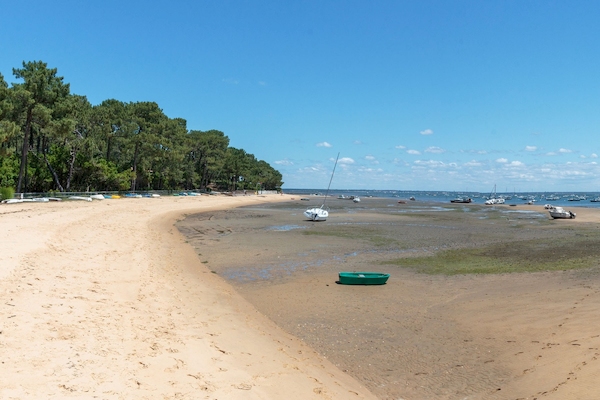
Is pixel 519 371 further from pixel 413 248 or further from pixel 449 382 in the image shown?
pixel 413 248

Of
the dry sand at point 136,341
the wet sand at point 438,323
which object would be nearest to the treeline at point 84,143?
the dry sand at point 136,341

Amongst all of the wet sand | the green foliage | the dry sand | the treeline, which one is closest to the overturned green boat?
the wet sand

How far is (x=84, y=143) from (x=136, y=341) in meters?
56.0

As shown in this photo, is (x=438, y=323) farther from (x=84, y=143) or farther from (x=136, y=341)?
(x=84, y=143)

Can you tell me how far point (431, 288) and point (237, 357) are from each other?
9281 mm

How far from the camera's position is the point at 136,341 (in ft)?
25.0

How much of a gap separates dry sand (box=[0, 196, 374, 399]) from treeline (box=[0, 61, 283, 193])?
107 ft

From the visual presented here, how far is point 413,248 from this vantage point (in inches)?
1019

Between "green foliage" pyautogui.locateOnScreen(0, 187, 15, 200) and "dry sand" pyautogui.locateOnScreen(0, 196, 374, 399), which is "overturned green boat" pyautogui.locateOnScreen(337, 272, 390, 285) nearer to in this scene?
"dry sand" pyautogui.locateOnScreen(0, 196, 374, 399)

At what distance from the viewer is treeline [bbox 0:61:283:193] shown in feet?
150

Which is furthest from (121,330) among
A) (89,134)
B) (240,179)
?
(240,179)

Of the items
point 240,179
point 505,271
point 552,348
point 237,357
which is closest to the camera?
point 237,357

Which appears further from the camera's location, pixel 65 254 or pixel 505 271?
pixel 505 271

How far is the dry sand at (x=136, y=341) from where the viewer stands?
584 cm
